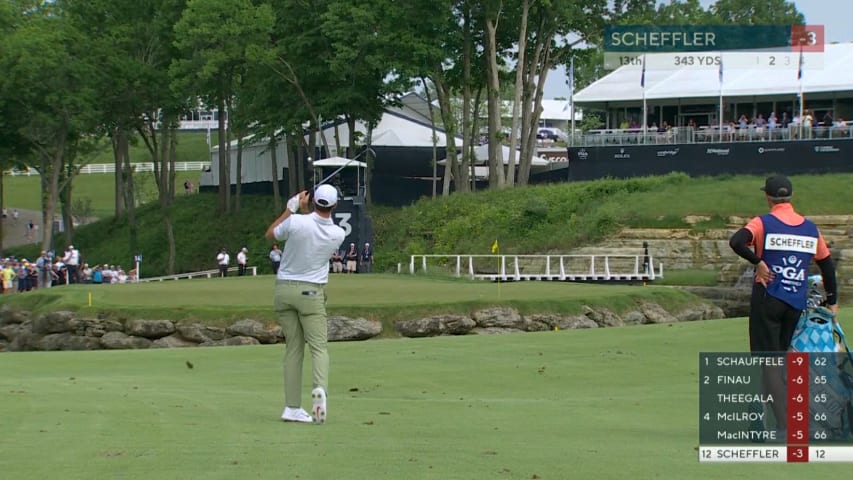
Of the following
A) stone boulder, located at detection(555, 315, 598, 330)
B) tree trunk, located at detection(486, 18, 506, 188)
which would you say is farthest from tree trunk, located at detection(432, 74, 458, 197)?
stone boulder, located at detection(555, 315, 598, 330)

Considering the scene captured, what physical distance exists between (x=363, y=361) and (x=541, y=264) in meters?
27.3

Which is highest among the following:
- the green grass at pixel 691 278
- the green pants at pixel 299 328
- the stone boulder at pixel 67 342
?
the green pants at pixel 299 328

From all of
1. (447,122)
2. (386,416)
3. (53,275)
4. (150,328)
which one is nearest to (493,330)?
(150,328)

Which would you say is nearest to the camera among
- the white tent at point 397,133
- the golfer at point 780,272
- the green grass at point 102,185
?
the golfer at point 780,272

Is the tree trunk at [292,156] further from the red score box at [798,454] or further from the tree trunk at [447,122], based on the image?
the red score box at [798,454]

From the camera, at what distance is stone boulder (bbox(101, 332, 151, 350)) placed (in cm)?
2744

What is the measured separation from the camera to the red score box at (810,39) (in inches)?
2333

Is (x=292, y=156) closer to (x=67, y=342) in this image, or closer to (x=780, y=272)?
(x=67, y=342)

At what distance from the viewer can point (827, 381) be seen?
30.3 ft

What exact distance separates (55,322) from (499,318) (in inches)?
431

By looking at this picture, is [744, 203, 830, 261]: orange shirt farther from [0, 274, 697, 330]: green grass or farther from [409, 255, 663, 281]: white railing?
[409, 255, 663, 281]: white railing

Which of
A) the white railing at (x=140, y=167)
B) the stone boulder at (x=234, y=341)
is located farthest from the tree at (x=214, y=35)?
the white railing at (x=140, y=167)

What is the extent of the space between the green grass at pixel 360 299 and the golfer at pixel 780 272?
18448 mm

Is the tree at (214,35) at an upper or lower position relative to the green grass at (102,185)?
upper
